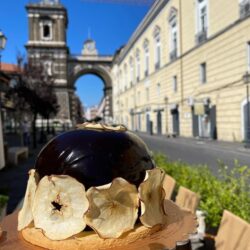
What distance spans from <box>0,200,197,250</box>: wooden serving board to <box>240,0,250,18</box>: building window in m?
17.8

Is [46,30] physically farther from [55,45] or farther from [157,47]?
[157,47]

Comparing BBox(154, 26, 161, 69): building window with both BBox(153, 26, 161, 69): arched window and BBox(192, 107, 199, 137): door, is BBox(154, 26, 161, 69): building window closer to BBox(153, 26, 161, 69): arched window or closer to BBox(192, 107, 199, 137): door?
BBox(153, 26, 161, 69): arched window

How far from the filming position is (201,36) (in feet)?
78.7

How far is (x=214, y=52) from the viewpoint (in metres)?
22.0

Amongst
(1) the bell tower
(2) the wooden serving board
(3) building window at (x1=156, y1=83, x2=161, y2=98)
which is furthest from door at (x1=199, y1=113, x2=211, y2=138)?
(1) the bell tower

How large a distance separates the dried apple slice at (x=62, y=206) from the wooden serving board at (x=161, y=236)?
0.13 m

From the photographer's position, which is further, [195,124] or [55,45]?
[55,45]

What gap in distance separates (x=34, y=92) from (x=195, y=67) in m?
11.4

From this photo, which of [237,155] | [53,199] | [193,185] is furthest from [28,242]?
[237,155]

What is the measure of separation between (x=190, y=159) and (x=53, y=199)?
491 inches

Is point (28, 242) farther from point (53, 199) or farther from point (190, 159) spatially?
point (190, 159)

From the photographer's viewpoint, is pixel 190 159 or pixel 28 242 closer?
pixel 28 242

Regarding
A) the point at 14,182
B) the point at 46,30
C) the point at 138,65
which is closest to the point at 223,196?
the point at 14,182

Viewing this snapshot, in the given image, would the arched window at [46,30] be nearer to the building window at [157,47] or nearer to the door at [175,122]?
the building window at [157,47]
